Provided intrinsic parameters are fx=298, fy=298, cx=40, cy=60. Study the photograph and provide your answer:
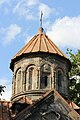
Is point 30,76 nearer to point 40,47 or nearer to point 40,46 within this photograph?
point 40,47

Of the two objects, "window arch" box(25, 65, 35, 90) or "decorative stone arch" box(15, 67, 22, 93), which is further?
"decorative stone arch" box(15, 67, 22, 93)

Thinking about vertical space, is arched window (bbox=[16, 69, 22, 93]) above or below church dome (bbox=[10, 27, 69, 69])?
below

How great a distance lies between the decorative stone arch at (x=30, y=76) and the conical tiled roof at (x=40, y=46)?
1.18m

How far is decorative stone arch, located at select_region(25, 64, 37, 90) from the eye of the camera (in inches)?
774

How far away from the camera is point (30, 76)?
20.1 metres

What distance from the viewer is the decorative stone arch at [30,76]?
774 inches

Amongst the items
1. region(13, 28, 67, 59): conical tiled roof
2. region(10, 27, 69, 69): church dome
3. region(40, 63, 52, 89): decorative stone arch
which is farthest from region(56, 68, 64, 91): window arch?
region(13, 28, 67, 59): conical tiled roof

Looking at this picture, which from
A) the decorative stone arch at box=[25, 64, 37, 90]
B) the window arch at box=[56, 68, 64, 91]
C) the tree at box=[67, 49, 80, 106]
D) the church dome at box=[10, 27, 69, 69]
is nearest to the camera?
the decorative stone arch at box=[25, 64, 37, 90]

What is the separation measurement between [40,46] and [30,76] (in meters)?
2.38

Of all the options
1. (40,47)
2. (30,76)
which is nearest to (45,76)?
(30,76)

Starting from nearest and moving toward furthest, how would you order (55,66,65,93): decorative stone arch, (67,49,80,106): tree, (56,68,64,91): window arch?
(55,66,65,93): decorative stone arch → (56,68,64,91): window arch → (67,49,80,106): tree

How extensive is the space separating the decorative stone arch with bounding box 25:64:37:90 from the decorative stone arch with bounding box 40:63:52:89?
472mm

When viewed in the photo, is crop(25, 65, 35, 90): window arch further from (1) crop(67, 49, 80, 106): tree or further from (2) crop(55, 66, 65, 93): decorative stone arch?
(1) crop(67, 49, 80, 106): tree

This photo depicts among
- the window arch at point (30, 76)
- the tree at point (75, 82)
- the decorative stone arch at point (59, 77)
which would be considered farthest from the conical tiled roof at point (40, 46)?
the tree at point (75, 82)
